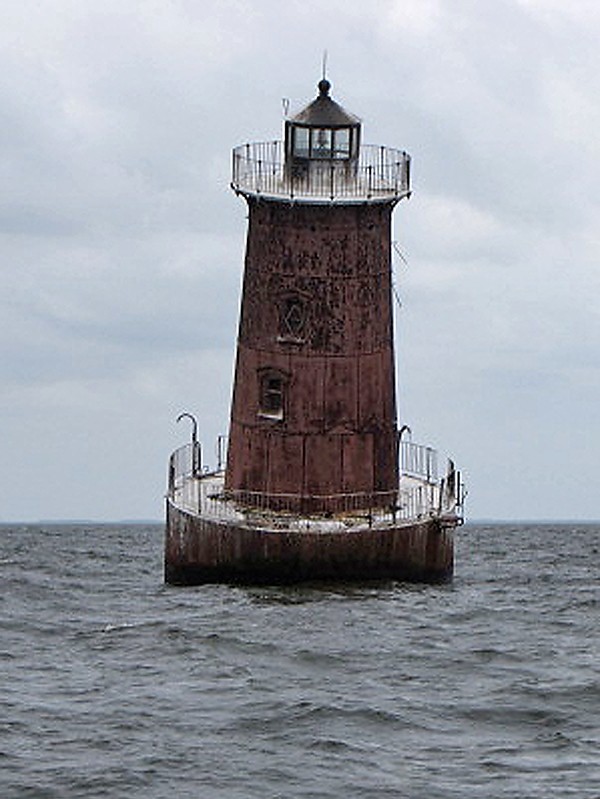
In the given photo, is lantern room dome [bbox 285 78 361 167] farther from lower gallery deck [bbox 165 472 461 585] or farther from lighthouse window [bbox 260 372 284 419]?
lower gallery deck [bbox 165 472 461 585]

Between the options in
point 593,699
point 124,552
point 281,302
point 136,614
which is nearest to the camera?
point 593,699

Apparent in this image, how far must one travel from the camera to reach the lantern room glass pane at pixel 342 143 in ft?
130

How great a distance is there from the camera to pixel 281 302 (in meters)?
39.3

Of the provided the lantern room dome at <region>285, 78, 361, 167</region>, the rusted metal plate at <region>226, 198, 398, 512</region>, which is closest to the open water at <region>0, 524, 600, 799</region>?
the rusted metal plate at <region>226, 198, 398, 512</region>

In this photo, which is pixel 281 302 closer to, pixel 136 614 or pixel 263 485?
pixel 263 485

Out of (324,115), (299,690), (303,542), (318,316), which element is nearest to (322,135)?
(324,115)

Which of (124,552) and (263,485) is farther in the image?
(124,552)

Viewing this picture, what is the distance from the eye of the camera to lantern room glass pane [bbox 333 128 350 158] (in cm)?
3956

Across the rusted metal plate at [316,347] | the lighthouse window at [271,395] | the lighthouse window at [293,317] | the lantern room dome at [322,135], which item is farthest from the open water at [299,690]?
the lantern room dome at [322,135]

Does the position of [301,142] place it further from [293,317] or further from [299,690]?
[299,690]

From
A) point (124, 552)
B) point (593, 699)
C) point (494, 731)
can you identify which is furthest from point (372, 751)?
point (124, 552)

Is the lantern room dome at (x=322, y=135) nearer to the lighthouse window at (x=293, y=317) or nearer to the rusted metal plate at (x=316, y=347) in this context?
the rusted metal plate at (x=316, y=347)

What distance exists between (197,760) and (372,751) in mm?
2098

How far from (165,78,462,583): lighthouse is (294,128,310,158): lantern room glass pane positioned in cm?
2
